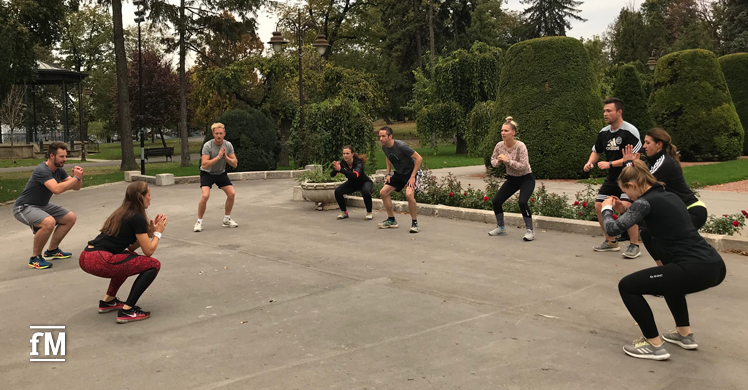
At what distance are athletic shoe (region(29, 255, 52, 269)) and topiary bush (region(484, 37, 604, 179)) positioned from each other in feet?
44.4

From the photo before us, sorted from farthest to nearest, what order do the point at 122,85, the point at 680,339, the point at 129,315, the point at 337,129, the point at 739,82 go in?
the point at 739,82 < the point at 122,85 < the point at 337,129 < the point at 129,315 < the point at 680,339

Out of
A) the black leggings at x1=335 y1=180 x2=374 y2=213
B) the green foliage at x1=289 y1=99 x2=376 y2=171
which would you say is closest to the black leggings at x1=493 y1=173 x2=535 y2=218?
the black leggings at x1=335 y1=180 x2=374 y2=213

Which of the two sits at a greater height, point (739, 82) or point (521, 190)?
point (739, 82)

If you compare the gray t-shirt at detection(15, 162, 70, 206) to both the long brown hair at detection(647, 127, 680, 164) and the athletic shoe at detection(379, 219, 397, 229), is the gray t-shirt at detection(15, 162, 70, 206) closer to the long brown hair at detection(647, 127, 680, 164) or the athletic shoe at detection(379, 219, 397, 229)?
the athletic shoe at detection(379, 219, 397, 229)

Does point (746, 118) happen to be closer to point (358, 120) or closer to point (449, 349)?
point (358, 120)

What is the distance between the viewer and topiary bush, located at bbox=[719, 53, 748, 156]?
87.0 feet

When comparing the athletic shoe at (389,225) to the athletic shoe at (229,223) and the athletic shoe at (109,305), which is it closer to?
the athletic shoe at (229,223)

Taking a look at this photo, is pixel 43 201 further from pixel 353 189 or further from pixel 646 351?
pixel 646 351

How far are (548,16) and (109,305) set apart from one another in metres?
62.8

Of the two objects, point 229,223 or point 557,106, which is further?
point 557,106

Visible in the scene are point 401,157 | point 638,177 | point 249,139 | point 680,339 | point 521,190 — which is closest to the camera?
point 638,177

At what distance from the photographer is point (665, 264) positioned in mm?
4727

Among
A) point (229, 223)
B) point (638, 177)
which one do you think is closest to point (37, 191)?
point (229, 223)

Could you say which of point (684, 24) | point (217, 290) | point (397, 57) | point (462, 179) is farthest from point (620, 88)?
point (684, 24)
